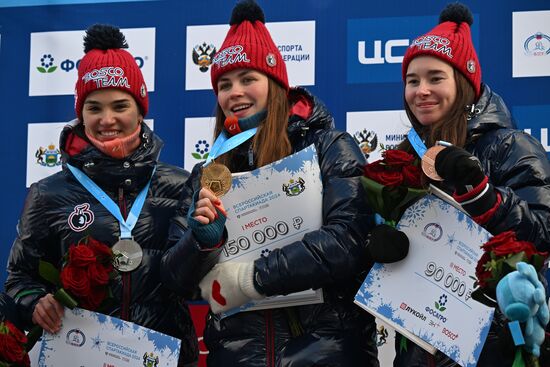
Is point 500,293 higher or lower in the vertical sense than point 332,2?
lower

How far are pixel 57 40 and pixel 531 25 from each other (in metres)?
2.38

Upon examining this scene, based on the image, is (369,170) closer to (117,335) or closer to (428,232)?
(428,232)

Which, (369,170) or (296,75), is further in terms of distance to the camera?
(296,75)

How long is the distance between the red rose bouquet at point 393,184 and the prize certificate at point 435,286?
46 mm

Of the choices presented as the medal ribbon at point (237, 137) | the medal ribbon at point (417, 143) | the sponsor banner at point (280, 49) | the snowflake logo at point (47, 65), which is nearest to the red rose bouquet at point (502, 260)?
the medal ribbon at point (417, 143)

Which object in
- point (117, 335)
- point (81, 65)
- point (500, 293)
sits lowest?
point (117, 335)

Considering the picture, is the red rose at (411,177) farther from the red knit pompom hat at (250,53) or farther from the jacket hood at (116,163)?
the jacket hood at (116,163)

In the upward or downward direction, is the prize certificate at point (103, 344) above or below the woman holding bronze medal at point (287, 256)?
below

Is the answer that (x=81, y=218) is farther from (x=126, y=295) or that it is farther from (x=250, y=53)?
(x=250, y=53)

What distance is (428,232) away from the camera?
3.38m

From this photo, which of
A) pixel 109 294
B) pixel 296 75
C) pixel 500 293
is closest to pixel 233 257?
pixel 109 294

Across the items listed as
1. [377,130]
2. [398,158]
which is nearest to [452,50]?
[398,158]

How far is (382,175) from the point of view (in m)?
3.38

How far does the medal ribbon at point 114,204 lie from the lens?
155 inches
